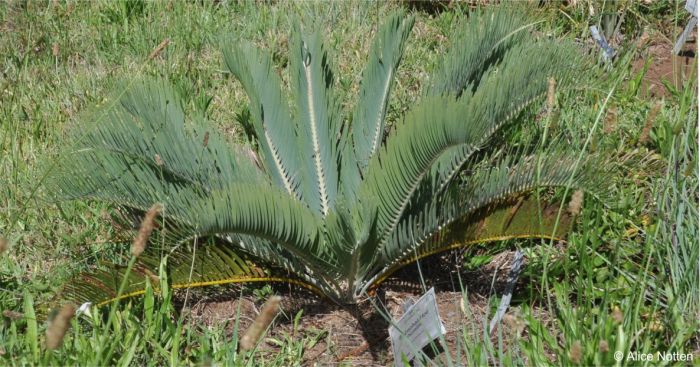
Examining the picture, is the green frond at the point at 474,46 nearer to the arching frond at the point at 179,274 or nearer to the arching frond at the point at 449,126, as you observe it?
the arching frond at the point at 449,126

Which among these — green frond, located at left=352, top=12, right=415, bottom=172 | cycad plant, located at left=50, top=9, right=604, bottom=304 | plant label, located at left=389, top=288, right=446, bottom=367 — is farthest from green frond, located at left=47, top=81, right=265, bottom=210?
plant label, located at left=389, top=288, right=446, bottom=367

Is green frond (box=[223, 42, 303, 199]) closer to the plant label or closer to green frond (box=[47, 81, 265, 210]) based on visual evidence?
green frond (box=[47, 81, 265, 210])

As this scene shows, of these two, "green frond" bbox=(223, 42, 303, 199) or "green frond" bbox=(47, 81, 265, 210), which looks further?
"green frond" bbox=(223, 42, 303, 199)

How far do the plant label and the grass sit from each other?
11 centimetres

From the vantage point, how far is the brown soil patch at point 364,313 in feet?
9.48

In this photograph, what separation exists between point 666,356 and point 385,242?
91 cm

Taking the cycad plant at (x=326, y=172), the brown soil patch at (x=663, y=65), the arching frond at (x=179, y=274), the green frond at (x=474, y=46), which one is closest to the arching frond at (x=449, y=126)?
the cycad plant at (x=326, y=172)

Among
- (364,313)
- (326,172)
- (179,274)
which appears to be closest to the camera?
(179,274)

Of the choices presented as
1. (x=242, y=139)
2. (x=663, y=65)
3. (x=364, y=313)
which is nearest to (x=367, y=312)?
(x=364, y=313)

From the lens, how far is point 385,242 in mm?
2893

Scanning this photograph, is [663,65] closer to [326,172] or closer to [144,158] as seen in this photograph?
[326,172]

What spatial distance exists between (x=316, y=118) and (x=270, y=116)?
0.17 m

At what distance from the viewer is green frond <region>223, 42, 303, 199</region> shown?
3209 mm

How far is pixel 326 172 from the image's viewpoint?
315 cm
